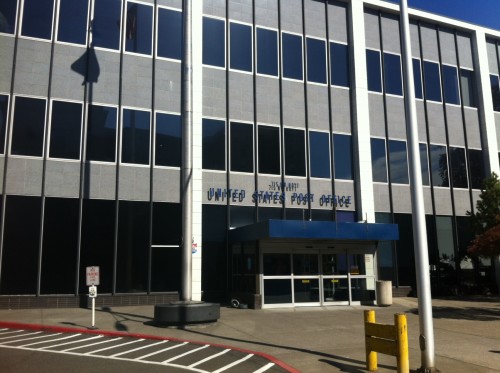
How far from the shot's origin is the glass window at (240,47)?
23.4m

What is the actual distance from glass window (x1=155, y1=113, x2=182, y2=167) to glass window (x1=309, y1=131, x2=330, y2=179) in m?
6.72

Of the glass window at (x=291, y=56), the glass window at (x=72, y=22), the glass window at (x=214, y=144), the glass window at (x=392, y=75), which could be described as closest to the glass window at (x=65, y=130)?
the glass window at (x=72, y=22)

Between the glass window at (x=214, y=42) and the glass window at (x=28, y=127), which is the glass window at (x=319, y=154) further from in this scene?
the glass window at (x=28, y=127)

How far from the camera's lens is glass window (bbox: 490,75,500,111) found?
1151 inches

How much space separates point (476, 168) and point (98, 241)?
21.4 m

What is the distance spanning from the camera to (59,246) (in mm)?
18922

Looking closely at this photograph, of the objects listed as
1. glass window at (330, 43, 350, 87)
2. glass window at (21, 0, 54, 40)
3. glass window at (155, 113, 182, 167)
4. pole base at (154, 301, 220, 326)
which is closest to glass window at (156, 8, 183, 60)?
glass window at (155, 113, 182, 167)

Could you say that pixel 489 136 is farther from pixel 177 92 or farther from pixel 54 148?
pixel 54 148

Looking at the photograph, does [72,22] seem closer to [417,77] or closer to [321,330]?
[321,330]

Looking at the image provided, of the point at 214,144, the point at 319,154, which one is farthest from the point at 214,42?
the point at 319,154

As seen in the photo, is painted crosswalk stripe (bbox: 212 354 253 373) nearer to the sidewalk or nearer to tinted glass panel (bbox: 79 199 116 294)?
the sidewalk

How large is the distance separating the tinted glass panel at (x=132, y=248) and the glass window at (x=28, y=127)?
4214 mm

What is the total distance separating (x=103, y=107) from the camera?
67.7 feet

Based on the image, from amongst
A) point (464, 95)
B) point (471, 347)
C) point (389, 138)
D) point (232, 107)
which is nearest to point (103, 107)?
point (232, 107)
